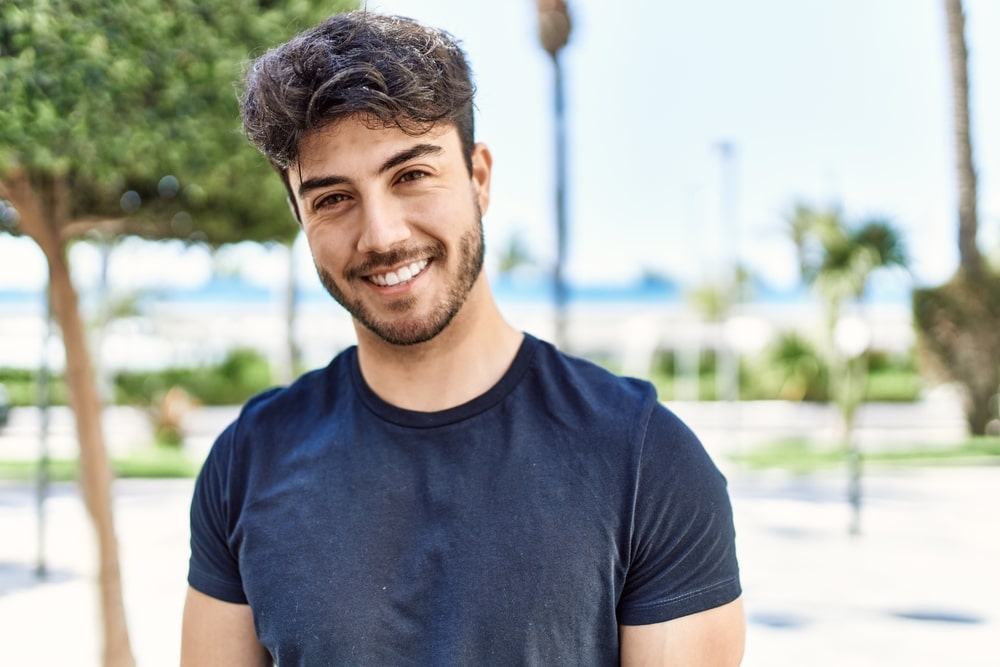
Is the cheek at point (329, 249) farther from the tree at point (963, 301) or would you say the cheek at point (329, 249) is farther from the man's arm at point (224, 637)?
the tree at point (963, 301)

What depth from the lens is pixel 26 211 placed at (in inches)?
181

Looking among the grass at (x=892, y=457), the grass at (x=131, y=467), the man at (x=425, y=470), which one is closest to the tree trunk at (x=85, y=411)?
the man at (x=425, y=470)

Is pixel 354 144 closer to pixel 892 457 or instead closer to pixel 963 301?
pixel 892 457

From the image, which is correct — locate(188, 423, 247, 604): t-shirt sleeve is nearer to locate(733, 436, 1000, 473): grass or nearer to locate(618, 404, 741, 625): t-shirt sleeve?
locate(618, 404, 741, 625): t-shirt sleeve

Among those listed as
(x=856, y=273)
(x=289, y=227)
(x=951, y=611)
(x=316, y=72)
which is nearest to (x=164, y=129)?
(x=289, y=227)

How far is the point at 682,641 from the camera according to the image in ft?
5.40

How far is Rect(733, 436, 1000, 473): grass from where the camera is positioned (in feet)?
59.7

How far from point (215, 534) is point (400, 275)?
59cm

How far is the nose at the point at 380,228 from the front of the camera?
170 centimetres

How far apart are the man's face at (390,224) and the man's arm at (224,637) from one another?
0.58m

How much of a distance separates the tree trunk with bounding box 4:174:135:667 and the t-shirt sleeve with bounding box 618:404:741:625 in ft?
12.9

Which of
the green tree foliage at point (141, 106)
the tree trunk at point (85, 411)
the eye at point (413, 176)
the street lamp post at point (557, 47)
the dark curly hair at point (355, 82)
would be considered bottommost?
the tree trunk at point (85, 411)

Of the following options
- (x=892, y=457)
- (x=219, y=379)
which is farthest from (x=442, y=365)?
(x=219, y=379)

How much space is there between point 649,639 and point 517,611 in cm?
23
